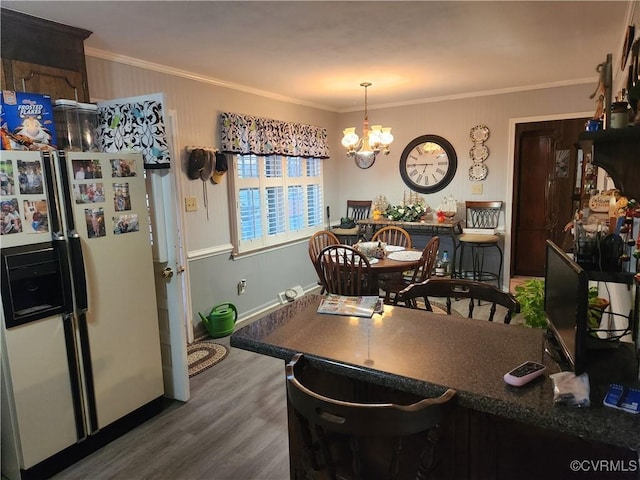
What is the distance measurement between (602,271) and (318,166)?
181 inches

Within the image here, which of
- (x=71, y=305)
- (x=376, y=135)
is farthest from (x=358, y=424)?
(x=376, y=135)

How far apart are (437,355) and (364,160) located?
4798 millimetres

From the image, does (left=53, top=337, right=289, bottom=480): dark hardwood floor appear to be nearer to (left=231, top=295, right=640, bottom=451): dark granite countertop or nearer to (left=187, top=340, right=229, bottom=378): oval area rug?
(left=187, top=340, right=229, bottom=378): oval area rug

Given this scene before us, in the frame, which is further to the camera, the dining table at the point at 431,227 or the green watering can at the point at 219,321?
Answer: the dining table at the point at 431,227

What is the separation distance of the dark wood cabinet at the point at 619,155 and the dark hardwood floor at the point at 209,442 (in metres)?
1.94

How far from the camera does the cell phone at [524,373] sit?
1.12 meters

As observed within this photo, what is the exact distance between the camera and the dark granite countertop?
39.2 inches

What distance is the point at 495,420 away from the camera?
1230 millimetres

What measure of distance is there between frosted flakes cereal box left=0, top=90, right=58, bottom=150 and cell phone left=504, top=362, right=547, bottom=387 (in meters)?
2.34

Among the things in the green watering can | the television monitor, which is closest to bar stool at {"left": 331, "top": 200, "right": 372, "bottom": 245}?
the green watering can

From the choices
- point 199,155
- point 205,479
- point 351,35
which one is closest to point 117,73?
point 199,155

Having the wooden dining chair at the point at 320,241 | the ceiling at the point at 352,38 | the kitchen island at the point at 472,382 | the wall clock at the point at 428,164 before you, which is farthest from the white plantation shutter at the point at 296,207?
the kitchen island at the point at 472,382

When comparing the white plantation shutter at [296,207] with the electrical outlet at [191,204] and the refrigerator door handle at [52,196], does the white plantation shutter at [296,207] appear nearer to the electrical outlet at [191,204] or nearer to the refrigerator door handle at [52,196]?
the electrical outlet at [191,204]

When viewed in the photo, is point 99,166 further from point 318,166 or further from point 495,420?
point 318,166
